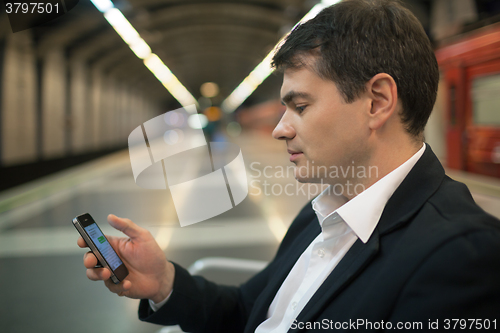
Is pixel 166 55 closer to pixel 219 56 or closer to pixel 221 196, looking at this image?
pixel 219 56

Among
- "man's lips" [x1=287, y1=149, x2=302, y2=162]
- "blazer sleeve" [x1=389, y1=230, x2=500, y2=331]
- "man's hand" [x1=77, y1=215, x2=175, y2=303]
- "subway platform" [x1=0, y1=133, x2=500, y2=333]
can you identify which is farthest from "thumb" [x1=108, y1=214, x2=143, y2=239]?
"subway platform" [x1=0, y1=133, x2=500, y2=333]

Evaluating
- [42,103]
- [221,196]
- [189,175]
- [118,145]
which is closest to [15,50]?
[42,103]

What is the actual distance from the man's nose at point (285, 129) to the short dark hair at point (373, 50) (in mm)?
164

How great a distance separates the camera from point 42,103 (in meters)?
14.3

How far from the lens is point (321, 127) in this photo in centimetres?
111

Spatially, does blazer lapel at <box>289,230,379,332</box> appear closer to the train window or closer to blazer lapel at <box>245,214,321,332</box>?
blazer lapel at <box>245,214,321,332</box>

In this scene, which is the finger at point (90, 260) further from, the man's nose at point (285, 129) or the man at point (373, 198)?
the man's nose at point (285, 129)

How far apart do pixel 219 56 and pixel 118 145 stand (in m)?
9.21

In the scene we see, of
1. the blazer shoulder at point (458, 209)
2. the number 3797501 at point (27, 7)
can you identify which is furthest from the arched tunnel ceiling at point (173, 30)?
the blazer shoulder at point (458, 209)

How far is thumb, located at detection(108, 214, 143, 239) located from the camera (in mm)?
1313

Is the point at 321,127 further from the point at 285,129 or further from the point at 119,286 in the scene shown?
the point at 119,286

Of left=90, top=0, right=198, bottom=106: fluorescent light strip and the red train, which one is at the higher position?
left=90, top=0, right=198, bottom=106: fluorescent light strip

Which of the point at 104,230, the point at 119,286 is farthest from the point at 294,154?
the point at 104,230

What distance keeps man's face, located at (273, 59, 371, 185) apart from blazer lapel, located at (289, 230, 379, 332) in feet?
0.78
